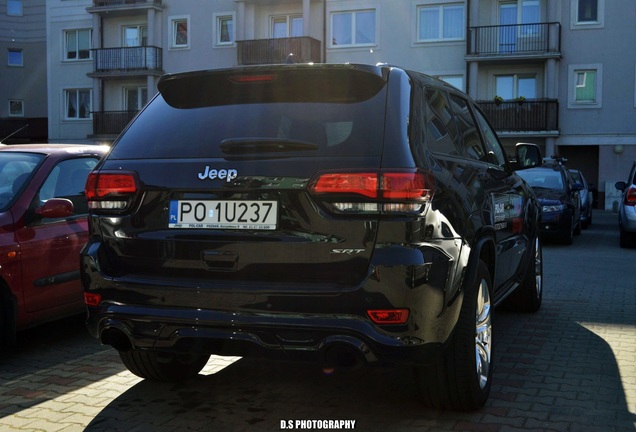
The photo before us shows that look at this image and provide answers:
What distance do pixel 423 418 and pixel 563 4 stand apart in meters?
31.0

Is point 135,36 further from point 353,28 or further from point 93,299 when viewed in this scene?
point 93,299

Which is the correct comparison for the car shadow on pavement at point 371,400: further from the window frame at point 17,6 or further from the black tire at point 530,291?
the window frame at point 17,6

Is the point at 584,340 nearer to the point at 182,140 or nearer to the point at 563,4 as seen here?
the point at 182,140

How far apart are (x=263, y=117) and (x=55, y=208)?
244 cm

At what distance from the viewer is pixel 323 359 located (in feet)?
11.7

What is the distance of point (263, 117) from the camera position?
394cm

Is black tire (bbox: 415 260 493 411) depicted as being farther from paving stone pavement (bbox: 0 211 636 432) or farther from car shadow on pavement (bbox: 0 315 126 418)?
car shadow on pavement (bbox: 0 315 126 418)

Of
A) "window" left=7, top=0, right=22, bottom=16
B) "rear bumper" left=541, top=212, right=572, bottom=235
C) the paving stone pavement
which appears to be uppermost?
"window" left=7, top=0, right=22, bottom=16

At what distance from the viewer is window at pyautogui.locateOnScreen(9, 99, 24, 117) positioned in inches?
2002

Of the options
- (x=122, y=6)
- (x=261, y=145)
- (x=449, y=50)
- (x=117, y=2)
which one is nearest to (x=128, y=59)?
(x=122, y=6)

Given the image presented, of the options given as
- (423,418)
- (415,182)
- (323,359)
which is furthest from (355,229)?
(423,418)

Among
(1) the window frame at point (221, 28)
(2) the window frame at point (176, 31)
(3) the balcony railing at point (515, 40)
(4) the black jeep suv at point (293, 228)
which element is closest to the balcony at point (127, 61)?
(2) the window frame at point (176, 31)

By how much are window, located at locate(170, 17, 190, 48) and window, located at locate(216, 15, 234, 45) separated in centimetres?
162

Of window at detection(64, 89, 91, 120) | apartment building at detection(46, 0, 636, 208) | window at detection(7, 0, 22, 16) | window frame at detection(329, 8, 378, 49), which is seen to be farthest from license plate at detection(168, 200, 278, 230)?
window at detection(7, 0, 22, 16)
